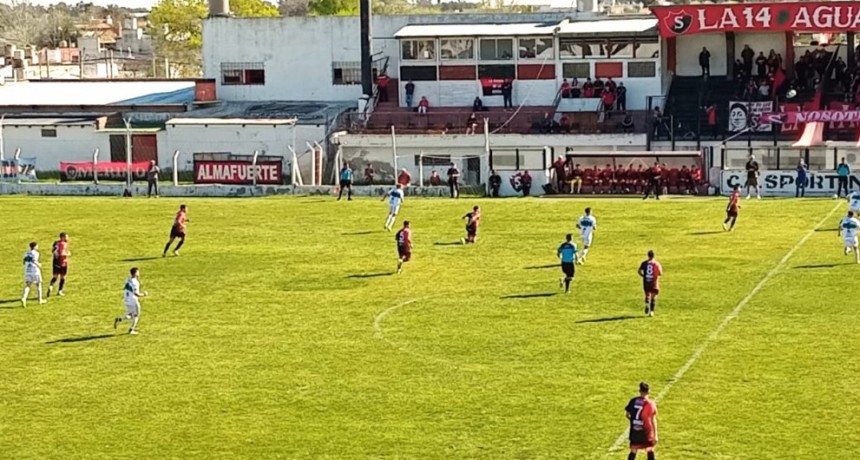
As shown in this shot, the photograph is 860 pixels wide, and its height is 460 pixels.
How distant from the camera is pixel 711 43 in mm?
71000

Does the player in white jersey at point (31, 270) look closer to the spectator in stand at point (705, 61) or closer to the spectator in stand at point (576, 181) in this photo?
the spectator in stand at point (576, 181)

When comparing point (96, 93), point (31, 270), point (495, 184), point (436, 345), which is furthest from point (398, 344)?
point (96, 93)

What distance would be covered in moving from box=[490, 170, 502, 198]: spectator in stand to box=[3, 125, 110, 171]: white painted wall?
2170 cm

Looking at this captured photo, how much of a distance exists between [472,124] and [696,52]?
1237cm

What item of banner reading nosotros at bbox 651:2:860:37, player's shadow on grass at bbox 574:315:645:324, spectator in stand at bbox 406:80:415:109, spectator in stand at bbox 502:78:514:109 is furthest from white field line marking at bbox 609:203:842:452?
spectator in stand at bbox 406:80:415:109

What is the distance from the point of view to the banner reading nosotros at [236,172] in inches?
2468

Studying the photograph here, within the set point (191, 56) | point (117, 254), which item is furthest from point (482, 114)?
point (191, 56)

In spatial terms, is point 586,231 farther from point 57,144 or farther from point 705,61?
point 57,144

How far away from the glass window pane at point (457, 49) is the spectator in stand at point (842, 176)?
22.7m

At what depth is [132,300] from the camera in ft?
108

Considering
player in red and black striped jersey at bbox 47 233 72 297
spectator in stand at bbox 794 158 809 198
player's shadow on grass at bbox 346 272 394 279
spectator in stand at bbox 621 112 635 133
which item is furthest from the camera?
spectator in stand at bbox 621 112 635 133

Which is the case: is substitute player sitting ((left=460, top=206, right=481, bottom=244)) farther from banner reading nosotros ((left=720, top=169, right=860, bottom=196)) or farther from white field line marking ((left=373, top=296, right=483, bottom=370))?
banner reading nosotros ((left=720, top=169, right=860, bottom=196))

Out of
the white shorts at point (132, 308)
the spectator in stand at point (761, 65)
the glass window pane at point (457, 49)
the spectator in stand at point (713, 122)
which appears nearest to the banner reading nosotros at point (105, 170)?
the glass window pane at point (457, 49)

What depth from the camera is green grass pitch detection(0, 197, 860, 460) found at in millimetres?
24719
